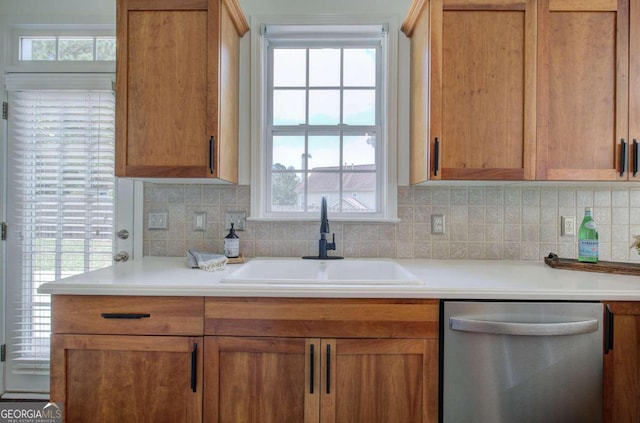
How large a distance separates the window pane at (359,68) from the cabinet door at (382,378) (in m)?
1.49

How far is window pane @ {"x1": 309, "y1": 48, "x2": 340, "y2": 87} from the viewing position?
2.00 meters

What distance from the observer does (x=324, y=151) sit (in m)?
2.00

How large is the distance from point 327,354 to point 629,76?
1842 millimetres

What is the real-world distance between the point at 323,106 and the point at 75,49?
4.93 ft

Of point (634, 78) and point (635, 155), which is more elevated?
point (634, 78)

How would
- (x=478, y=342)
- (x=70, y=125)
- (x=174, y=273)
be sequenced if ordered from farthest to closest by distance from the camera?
(x=70, y=125)
(x=174, y=273)
(x=478, y=342)

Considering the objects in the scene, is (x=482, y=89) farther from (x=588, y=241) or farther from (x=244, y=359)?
(x=244, y=359)

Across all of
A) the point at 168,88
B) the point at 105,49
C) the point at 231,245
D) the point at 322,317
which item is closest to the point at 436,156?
the point at 322,317

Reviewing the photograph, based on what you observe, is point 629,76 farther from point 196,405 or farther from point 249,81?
point 196,405

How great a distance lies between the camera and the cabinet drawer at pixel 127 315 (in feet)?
4.06

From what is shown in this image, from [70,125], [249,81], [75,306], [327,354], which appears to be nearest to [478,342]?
[327,354]

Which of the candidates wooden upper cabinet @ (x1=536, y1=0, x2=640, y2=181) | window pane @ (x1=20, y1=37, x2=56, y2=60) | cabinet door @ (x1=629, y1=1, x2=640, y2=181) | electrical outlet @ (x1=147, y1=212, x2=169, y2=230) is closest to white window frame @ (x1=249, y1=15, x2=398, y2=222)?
electrical outlet @ (x1=147, y1=212, x2=169, y2=230)

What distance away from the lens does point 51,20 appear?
6.24ft

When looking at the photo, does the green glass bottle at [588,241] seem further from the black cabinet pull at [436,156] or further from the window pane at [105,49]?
the window pane at [105,49]
